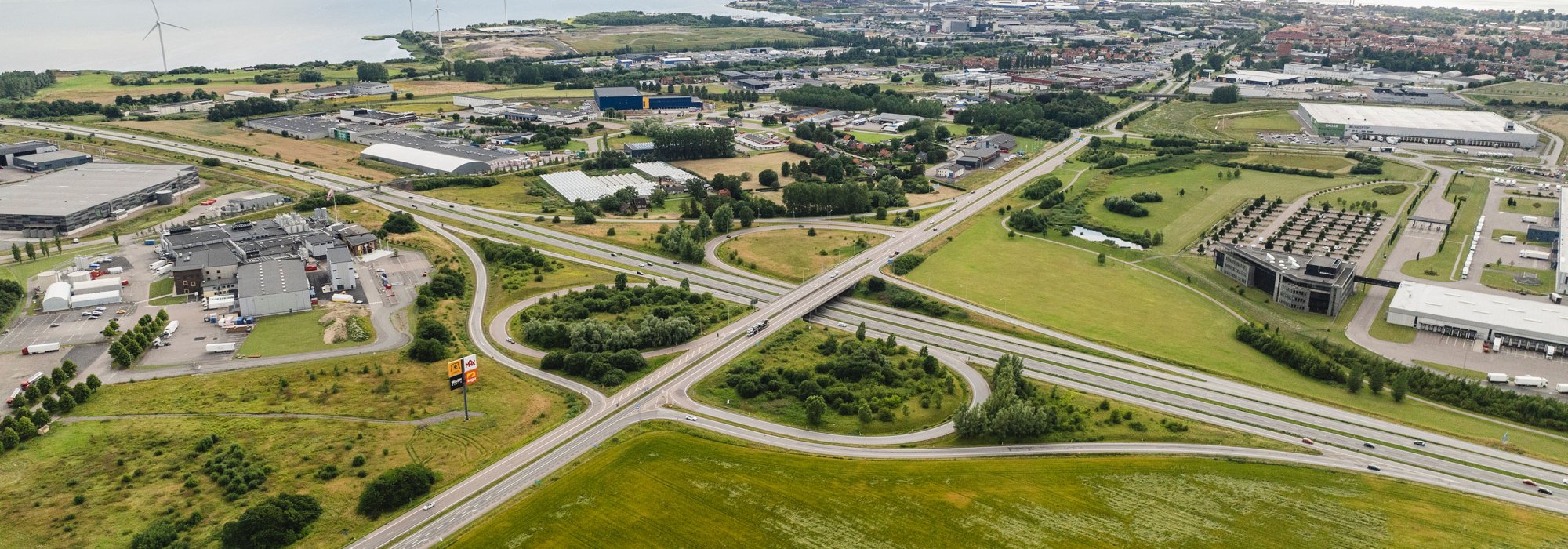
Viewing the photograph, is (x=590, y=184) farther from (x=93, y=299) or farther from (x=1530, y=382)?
(x=1530, y=382)

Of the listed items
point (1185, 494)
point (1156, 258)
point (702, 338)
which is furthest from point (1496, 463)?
point (702, 338)

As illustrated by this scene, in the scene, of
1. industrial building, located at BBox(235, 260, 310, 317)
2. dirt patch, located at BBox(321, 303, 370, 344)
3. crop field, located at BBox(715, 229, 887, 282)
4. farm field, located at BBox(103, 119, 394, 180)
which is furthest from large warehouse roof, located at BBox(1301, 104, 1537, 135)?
industrial building, located at BBox(235, 260, 310, 317)

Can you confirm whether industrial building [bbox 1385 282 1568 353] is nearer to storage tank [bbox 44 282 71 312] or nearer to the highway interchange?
the highway interchange

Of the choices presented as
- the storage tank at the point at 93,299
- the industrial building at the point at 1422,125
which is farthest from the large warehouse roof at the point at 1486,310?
the storage tank at the point at 93,299

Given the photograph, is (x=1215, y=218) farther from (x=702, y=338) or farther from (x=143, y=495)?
(x=143, y=495)

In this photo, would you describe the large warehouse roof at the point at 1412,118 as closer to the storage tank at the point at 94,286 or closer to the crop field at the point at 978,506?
the crop field at the point at 978,506

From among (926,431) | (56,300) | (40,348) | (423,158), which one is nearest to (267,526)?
(926,431)
